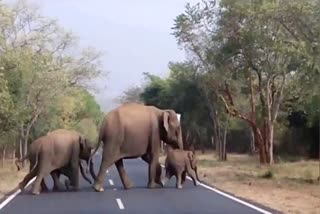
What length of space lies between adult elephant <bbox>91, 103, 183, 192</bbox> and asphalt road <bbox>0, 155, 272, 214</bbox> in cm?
115

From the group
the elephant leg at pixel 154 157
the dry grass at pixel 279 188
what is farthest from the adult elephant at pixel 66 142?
the dry grass at pixel 279 188

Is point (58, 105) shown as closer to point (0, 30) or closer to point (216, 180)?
point (0, 30)

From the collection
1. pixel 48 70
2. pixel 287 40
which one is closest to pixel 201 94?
pixel 48 70

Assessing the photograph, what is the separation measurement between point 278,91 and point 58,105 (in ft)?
66.0

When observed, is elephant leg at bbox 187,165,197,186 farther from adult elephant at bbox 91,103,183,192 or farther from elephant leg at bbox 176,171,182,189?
adult elephant at bbox 91,103,183,192

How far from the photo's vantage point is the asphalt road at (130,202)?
18.9 m

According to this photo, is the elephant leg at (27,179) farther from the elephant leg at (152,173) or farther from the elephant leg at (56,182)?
the elephant leg at (152,173)

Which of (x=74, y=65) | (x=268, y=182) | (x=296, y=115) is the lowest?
(x=268, y=182)

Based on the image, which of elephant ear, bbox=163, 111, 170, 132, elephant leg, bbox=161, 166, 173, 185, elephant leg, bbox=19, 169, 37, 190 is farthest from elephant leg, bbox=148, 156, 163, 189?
elephant leg, bbox=19, 169, 37, 190

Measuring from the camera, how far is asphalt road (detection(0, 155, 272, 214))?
18891 millimetres

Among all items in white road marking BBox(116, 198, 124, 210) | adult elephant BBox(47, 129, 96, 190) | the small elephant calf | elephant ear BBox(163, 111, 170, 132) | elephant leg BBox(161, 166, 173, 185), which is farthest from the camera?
elephant ear BBox(163, 111, 170, 132)

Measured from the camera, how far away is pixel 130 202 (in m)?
21.2

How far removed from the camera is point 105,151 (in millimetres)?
28656

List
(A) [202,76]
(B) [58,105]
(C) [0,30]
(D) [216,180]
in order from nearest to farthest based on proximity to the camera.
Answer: (D) [216,180], (C) [0,30], (A) [202,76], (B) [58,105]
